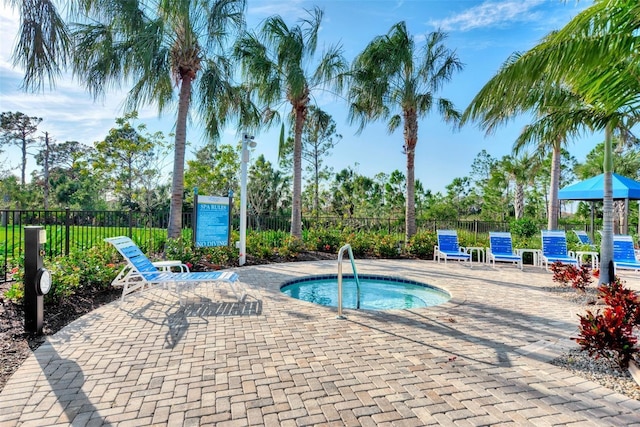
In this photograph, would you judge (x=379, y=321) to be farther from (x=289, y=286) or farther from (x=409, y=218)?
(x=409, y=218)

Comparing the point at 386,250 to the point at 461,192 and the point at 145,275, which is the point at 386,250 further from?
the point at 461,192

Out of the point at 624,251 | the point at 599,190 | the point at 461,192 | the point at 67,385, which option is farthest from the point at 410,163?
Answer: the point at 461,192

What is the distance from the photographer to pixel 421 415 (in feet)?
7.63

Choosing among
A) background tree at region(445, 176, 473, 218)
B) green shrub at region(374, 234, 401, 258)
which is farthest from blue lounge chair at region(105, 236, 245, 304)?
background tree at region(445, 176, 473, 218)

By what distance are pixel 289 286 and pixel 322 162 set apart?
64.3ft

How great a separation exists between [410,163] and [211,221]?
7.18 meters

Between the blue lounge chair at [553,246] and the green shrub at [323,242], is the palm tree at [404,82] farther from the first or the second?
the blue lounge chair at [553,246]

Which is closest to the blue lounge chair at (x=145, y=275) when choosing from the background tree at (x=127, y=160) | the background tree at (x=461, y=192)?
the background tree at (x=127, y=160)

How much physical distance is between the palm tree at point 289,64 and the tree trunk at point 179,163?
7.12 feet

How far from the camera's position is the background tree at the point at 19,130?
103 ft

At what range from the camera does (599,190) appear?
30.8 feet

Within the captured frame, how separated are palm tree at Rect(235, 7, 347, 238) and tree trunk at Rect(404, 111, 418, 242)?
2780mm

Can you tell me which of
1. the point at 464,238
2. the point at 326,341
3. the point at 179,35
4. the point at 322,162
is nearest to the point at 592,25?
the point at 326,341

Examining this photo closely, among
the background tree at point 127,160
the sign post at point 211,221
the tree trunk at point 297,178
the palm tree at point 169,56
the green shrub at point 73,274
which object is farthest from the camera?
the background tree at point 127,160
